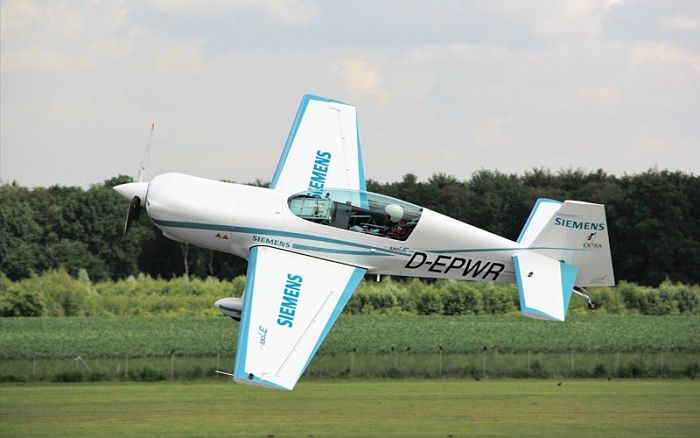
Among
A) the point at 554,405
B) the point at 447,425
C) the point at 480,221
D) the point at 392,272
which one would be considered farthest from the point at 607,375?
the point at 392,272

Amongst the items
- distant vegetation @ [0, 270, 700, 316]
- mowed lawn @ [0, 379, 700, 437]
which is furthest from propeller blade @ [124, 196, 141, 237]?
distant vegetation @ [0, 270, 700, 316]

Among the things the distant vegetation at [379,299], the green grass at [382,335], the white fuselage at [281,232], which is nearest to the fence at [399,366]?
the green grass at [382,335]

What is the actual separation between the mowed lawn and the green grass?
15.7 feet

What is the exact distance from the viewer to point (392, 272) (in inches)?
969

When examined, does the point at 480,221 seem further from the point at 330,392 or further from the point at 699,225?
the point at 330,392

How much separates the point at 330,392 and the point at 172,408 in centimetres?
542

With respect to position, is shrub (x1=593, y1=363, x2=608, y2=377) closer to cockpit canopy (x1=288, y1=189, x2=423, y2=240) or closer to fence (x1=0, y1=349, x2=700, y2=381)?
fence (x1=0, y1=349, x2=700, y2=381)

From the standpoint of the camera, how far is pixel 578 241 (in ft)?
80.4

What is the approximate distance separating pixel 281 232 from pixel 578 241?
6.35 m

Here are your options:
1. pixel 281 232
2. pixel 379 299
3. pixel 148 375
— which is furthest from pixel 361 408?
pixel 379 299

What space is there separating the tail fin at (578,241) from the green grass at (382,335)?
19.2 m

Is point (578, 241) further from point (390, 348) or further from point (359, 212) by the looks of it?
point (390, 348)

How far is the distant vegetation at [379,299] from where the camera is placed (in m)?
55.0

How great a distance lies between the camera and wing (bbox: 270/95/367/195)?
26.4 meters
